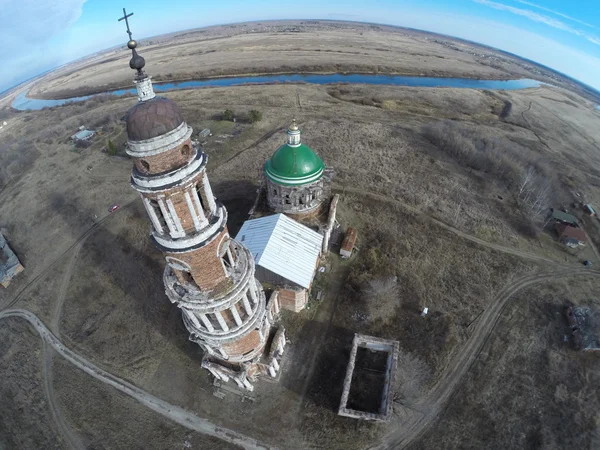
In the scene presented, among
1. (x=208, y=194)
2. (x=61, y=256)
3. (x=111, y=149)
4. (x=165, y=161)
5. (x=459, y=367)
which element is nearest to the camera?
(x=165, y=161)

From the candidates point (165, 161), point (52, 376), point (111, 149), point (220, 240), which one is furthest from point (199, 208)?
point (111, 149)

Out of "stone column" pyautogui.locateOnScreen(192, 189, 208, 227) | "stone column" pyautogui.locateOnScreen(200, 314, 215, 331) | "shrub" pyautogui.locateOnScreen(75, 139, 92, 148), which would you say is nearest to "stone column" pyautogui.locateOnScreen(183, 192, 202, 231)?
"stone column" pyautogui.locateOnScreen(192, 189, 208, 227)

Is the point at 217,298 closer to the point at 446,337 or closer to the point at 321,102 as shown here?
the point at 446,337

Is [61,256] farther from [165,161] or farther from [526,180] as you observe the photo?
[526,180]

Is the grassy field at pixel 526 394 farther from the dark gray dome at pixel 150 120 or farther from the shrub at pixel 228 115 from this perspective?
the shrub at pixel 228 115

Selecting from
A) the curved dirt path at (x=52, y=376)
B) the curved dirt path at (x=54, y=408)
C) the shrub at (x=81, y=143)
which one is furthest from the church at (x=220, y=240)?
the shrub at (x=81, y=143)

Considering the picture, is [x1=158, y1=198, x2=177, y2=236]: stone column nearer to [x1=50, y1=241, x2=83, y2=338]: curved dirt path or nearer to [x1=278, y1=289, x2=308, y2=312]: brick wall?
[x1=278, y1=289, x2=308, y2=312]: brick wall
